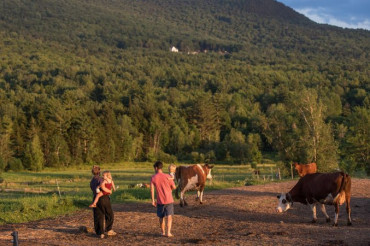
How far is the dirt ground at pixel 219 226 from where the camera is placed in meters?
9.73

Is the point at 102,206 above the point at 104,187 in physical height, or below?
below

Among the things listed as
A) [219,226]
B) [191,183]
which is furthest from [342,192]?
[191,183]

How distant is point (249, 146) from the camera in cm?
7406

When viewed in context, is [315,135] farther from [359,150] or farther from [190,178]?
[190,178]

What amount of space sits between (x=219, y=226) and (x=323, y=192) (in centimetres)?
293

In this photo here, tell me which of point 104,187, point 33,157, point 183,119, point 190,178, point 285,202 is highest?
point 183,119

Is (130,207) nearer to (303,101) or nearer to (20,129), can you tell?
(303,101)

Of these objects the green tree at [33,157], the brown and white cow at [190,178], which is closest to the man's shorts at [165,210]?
the brown and white cow at [190,178]

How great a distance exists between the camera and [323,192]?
11.8 m

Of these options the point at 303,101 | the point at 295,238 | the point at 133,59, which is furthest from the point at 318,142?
the point at 133,59

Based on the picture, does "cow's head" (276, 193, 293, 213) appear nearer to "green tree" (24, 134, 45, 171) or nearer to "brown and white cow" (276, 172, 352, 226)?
"brown and white cow" (276, 172, 352, 226)

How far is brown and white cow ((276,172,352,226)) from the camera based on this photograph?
37.9 feet

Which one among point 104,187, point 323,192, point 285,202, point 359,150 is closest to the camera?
point 104,187

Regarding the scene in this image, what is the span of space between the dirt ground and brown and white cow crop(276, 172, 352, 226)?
17.5 inches
